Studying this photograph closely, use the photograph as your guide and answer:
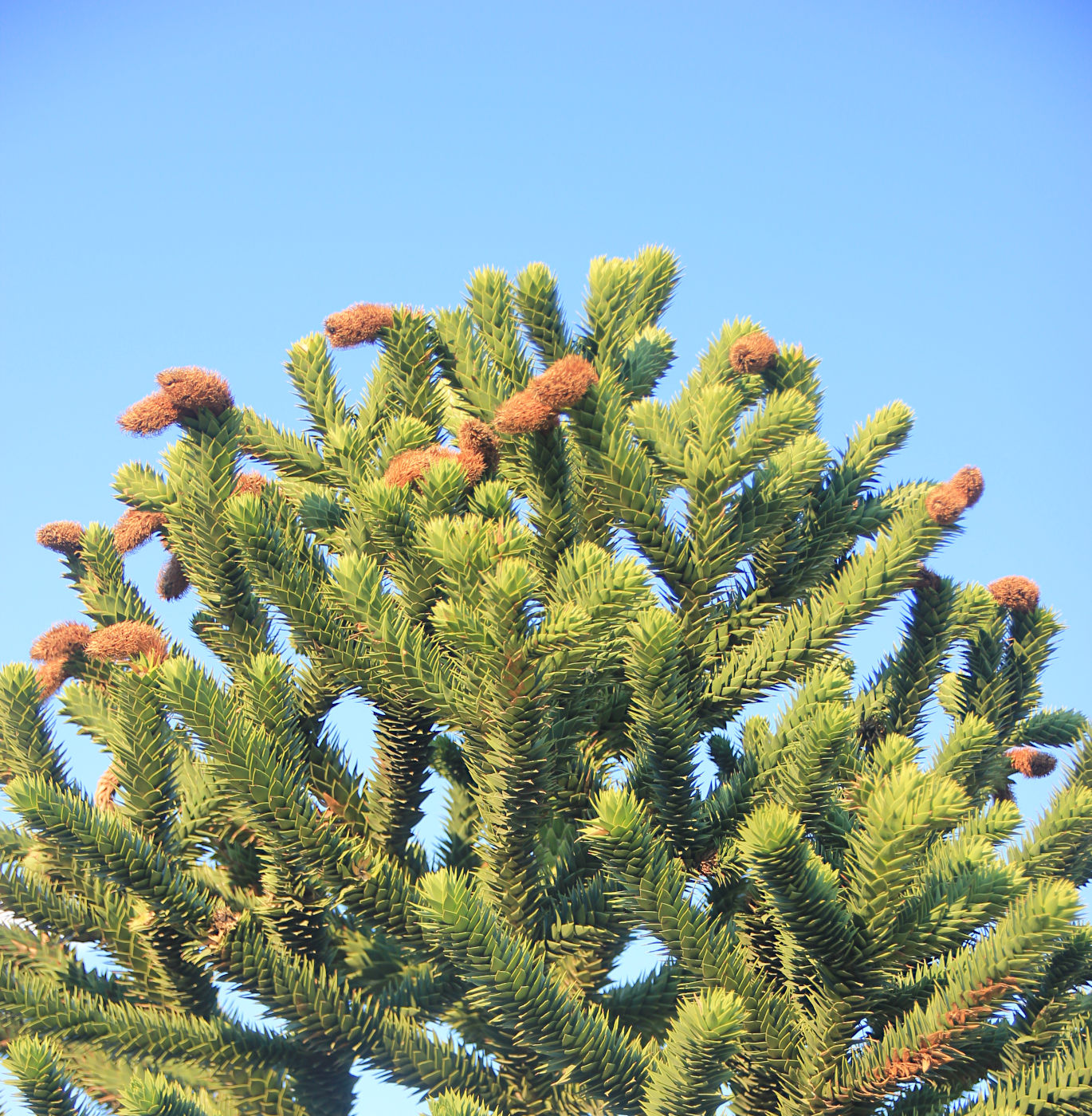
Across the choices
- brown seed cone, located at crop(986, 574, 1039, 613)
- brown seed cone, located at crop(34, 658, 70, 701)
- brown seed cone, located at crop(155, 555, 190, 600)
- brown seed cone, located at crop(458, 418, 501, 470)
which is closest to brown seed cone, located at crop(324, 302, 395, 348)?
brown seed cone, located at crop(458, 418, 501, 470)

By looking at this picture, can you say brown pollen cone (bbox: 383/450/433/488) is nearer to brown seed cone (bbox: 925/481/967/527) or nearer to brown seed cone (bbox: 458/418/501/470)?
brown seed cone (bbox: 458/418/501/470)

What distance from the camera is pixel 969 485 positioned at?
4668 mm

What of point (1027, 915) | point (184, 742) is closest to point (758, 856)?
point (1027, 915)

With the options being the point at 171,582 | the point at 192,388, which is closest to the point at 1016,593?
the point at 192,388

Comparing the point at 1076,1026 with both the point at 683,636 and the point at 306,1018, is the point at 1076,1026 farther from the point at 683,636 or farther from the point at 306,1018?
the point at 306,1018

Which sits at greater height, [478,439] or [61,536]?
[478,439]

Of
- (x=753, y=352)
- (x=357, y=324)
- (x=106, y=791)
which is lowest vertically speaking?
(x=106, y=791)

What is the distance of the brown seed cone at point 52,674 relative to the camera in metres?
4.86

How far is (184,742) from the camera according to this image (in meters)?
4.90

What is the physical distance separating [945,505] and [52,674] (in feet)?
12.6

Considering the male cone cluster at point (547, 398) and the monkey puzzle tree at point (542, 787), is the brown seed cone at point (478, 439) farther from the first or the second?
the male cone cluster at point (547, 398)

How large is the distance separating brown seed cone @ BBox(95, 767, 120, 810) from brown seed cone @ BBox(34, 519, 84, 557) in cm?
106

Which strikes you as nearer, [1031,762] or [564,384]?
[564,384]

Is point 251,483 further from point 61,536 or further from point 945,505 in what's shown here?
point 945,505
